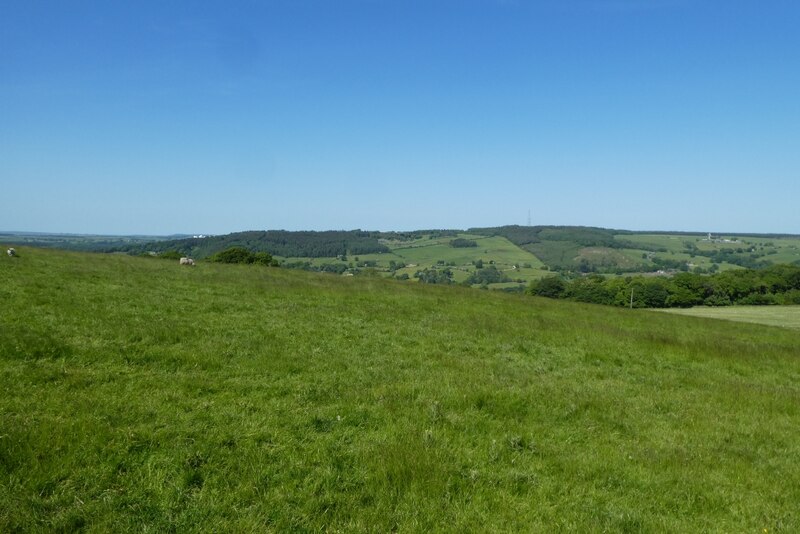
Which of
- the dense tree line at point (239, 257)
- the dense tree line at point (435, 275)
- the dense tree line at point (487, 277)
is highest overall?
the dense tree line at point (239, 257)

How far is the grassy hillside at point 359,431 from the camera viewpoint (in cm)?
577

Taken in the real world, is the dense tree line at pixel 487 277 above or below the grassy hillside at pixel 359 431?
below

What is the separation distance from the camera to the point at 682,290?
82.2 m

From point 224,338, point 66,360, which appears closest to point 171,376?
point 66,360

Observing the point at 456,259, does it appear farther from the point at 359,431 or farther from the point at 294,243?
the point at 359,431

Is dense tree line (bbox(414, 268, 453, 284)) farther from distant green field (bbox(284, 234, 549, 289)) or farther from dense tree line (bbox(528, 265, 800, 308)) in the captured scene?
dense tree line (bbox(528, 265, 800, 308))

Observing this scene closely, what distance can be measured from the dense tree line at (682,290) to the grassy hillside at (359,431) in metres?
65.9

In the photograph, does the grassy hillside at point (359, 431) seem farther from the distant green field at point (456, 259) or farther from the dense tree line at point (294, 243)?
the dense tree line at point (294, 243)

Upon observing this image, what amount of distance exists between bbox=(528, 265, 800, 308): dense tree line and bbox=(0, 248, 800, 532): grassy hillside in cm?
6595

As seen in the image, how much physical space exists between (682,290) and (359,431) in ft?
293

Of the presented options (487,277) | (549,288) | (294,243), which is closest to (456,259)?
(487,277)

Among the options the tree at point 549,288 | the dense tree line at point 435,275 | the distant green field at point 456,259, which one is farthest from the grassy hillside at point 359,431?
the distant green field at point 456,259

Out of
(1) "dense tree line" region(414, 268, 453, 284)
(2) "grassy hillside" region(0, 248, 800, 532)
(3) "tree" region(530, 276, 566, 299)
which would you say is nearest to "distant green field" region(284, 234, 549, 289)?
(1) "dense tree line" region(414, 268, 453, 284)

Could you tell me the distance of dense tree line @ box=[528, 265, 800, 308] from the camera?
80.1m
